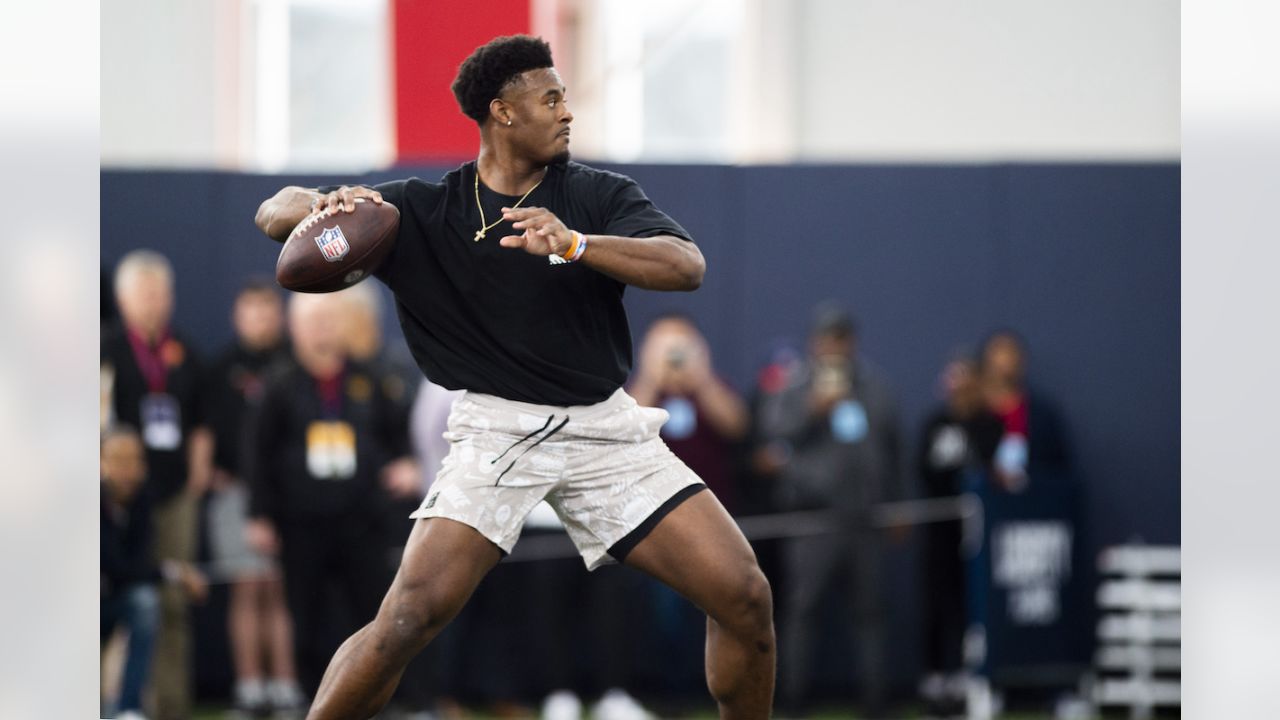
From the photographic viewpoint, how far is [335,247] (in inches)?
173

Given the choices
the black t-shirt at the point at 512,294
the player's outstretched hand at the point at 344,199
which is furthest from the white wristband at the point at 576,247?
the player's outstretched hand at the point at 344,199

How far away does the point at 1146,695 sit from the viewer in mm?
9086

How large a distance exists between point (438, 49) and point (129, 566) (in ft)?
12.8

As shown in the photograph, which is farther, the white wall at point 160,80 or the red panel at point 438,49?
the white wall at point 160,80

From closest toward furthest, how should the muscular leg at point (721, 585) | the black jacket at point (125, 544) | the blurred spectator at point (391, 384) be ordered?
the muscular leg at point (721, 585), the black jacket at point (125, 544), the blurred spectator at point (391, 384)

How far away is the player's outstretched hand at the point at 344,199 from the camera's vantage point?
4462 mm

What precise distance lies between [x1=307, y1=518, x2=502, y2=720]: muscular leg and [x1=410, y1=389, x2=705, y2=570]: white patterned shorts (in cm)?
10

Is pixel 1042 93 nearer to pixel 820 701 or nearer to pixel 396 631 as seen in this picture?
pixel 820 701

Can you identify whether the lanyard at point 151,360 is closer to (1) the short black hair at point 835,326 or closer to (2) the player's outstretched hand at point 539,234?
(1) the short black hair at point 835,326

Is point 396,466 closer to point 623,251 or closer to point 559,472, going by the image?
point 559,472

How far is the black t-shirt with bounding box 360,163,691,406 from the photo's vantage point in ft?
14.9

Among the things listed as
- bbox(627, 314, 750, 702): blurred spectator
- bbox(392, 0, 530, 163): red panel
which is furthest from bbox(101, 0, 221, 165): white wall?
bbox(627, 314, 750, 702): blurred spectator

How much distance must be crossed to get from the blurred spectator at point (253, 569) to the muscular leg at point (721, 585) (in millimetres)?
4562
